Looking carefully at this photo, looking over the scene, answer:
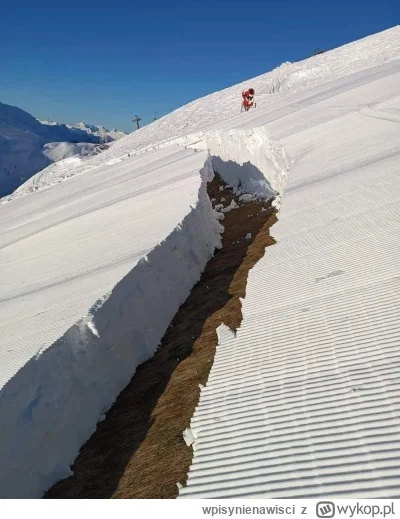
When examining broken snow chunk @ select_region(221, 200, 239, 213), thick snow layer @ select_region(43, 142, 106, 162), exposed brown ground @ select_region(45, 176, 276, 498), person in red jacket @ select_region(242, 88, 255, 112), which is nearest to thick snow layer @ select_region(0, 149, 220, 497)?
exposed brown ground @ select_region(45, 176, 276, 498)

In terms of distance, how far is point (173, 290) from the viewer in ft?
30.7

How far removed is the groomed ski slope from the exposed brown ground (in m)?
0.20

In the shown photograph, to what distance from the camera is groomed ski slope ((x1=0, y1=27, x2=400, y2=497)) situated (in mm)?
4660

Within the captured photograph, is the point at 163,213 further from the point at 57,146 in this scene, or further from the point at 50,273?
the point at 57,146

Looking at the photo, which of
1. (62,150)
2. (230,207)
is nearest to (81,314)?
(230,207)

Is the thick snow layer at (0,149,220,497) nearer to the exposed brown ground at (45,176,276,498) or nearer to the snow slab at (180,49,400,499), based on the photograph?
the exposed brown ground at (45,176,276,498)

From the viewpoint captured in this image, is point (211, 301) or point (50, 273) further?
point (50, 273)

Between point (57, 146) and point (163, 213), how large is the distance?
491ft

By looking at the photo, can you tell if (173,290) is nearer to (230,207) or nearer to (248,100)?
(230,207)

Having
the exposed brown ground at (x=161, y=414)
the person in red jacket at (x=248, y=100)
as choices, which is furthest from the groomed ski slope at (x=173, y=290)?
the person in red jacket at (x=248, y=100)

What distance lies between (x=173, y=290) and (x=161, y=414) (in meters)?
3.38

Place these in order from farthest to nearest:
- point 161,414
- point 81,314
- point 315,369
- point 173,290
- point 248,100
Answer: point 248,100 < point 173,290 < point 81,314 < point 161,414 < point 315,369

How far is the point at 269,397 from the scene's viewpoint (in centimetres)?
423
